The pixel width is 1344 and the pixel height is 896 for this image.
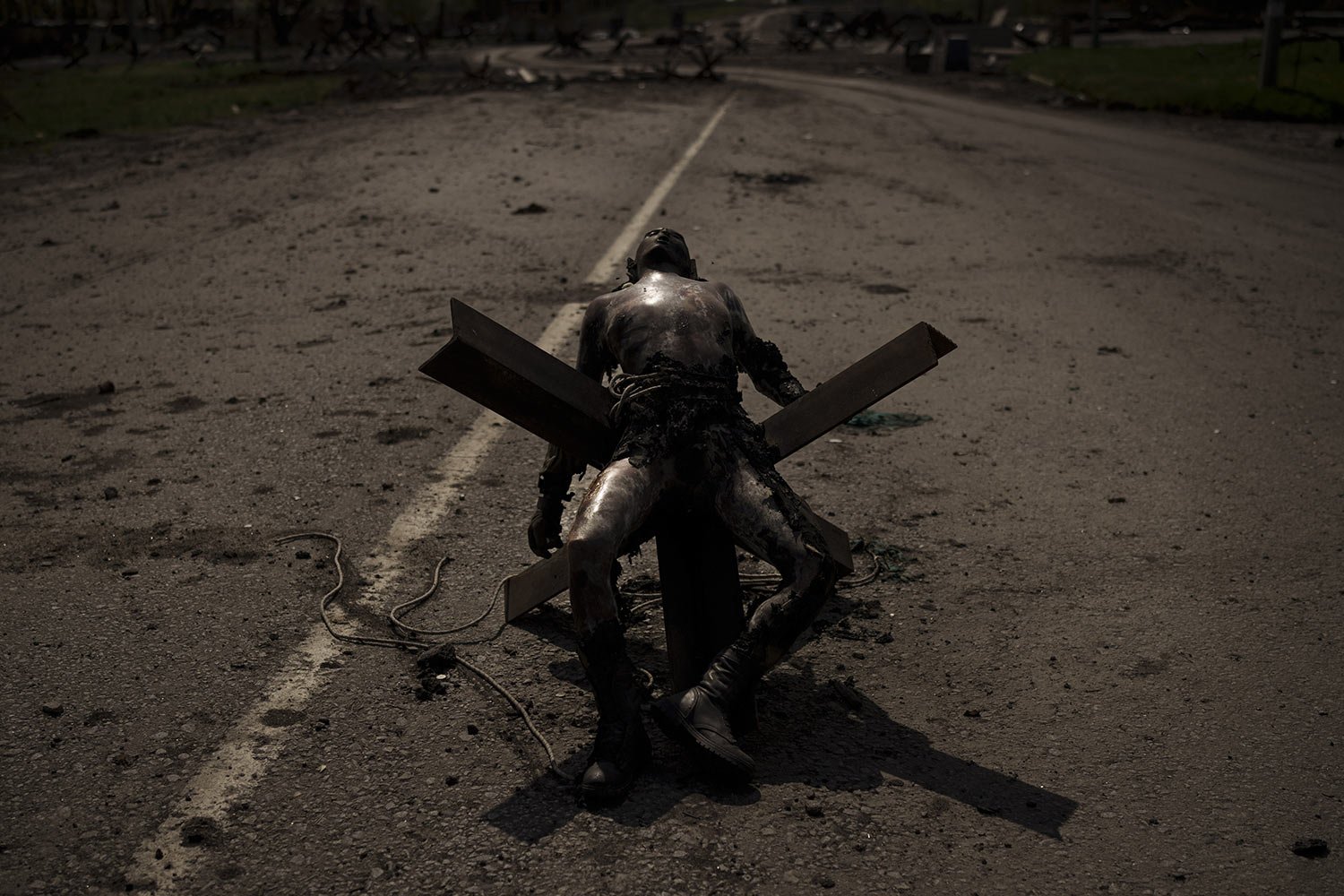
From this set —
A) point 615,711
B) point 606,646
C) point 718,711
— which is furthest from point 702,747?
point 606,646

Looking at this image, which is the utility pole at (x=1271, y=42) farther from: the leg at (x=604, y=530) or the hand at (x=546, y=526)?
the leg at (x=604, y=530)

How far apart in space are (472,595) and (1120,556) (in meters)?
2.55

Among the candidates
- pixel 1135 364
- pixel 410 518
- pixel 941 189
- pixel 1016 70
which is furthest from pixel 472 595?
pixel 1016 70

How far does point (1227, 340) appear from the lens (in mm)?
8258

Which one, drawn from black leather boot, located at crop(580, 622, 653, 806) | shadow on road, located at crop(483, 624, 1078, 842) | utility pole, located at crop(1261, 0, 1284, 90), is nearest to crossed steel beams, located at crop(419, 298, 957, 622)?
black leather boot, located at crop(580, 622, 653, 806)

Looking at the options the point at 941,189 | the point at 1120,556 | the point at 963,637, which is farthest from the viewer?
the point at 941,189

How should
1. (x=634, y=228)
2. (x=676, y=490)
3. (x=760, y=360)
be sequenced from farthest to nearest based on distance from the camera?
(x=634, y=228)
(x=760, y=360)
(x=676, y=490)

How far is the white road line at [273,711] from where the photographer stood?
3.16 metres

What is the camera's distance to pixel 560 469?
448cm

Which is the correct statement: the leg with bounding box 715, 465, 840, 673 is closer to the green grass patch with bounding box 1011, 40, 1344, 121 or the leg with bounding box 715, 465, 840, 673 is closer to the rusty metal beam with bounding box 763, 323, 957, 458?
the rusty metal beam with bounding box 763, 323, 957, 458

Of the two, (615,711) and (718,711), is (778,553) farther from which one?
(615,711)

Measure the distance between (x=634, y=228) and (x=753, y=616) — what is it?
330 inches

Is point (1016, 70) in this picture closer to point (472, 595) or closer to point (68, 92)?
point (68, 92)

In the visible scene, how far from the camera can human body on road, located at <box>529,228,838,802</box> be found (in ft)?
11.6
